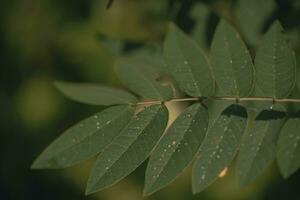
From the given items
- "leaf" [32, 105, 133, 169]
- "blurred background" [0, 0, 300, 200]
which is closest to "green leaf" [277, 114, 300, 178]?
"leaf" [32, 105, 133, 169]

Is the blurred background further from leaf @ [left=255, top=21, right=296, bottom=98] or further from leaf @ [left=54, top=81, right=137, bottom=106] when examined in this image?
leaf @ [left=255, top=21, right=296, bottom=98]

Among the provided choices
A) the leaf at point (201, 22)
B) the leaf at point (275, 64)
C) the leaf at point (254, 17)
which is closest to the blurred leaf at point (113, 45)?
the leaf at point (201, 22)

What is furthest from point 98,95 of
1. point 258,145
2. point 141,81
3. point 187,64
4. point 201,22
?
point 201,22

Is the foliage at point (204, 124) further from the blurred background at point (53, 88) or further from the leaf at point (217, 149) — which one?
the blurred background at point (53, 88)

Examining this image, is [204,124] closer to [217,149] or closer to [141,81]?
[217,149]

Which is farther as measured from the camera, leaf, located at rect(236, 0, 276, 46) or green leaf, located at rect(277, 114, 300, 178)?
leaf, located at rect(236, 0, 276, 46)

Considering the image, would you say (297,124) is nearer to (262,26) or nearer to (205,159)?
(205,159)
